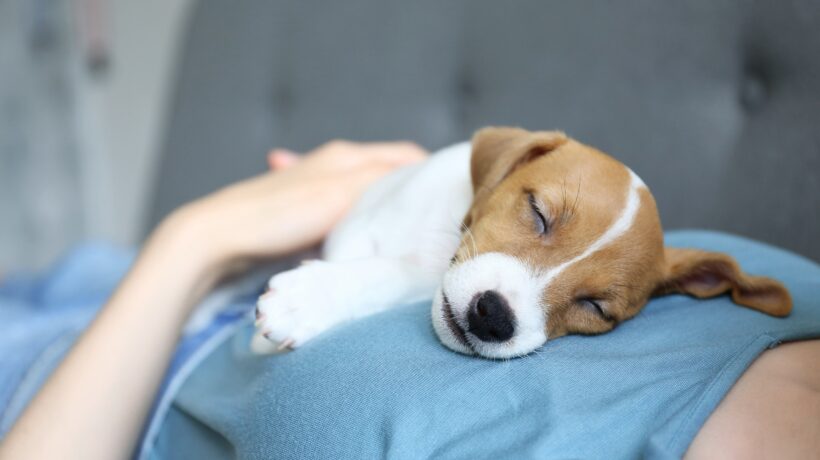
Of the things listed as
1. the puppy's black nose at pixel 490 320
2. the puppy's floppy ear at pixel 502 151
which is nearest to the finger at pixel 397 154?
the puppy's floppy ear at pixel 502 151

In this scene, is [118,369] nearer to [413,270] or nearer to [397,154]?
[413,270]

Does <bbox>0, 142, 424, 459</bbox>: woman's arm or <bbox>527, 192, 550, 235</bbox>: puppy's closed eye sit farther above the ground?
<bbox>527, 192, 550, 235</bbox>: puppy's closed eye

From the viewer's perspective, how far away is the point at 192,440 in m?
1.17

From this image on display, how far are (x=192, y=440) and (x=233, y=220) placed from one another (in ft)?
1.46

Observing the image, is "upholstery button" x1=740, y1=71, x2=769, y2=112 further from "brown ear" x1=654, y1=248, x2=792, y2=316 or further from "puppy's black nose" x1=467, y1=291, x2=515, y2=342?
"puppy's black nose" x1=467, y1=291, x2=515, y2=342

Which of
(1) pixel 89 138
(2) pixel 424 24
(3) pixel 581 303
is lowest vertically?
(1) pixel 89 138

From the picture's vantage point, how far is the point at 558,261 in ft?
3.64

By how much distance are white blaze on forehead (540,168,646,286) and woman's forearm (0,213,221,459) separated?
68 centimetres

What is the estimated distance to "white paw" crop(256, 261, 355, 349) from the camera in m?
1.09

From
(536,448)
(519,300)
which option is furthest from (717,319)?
(536,448)

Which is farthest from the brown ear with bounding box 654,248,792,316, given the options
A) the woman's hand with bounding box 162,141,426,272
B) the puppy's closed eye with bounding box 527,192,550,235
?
the woman's hand with bounding box 162,141,426,272

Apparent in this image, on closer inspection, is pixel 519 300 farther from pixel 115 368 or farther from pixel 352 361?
pixel 115 368

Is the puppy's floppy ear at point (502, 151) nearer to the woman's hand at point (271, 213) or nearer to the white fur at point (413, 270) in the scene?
the white fur at point (413, 270)

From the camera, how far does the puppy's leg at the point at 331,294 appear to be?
1.10 m
